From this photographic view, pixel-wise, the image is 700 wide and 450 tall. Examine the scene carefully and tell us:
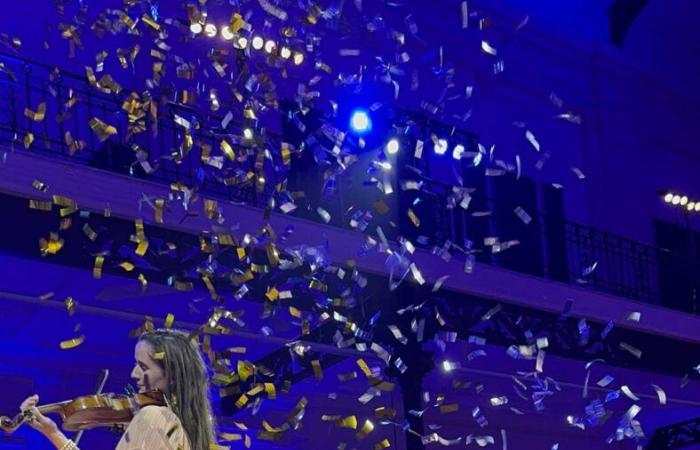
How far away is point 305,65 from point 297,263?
3859 millimetres

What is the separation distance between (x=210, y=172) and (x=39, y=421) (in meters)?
7.07

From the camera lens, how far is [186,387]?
348 cm

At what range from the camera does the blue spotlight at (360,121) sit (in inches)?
448

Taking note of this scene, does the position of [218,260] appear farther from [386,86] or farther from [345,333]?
[386,86]

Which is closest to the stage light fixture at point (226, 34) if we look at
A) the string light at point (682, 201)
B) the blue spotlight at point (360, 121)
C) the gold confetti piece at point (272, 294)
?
the blue spotlight at point (360, 121)

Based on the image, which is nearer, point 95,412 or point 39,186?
point 95,412

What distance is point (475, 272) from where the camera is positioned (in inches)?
433

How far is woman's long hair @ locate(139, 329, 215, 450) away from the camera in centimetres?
346

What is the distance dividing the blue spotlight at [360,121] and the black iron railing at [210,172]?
23.7 inches

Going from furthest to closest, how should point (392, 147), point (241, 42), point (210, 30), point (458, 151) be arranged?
point (458, 151) < point (241, 42) < point (210, 30) < point (392, 147)

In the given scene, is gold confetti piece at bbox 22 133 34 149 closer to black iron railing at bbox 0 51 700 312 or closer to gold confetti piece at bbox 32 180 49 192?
black iron railing at bbox 0 51 700 312

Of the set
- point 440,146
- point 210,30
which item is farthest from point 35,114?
point 440,146

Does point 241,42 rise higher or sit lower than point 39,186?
higher

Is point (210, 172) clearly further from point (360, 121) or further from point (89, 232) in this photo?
point (89, 232)
